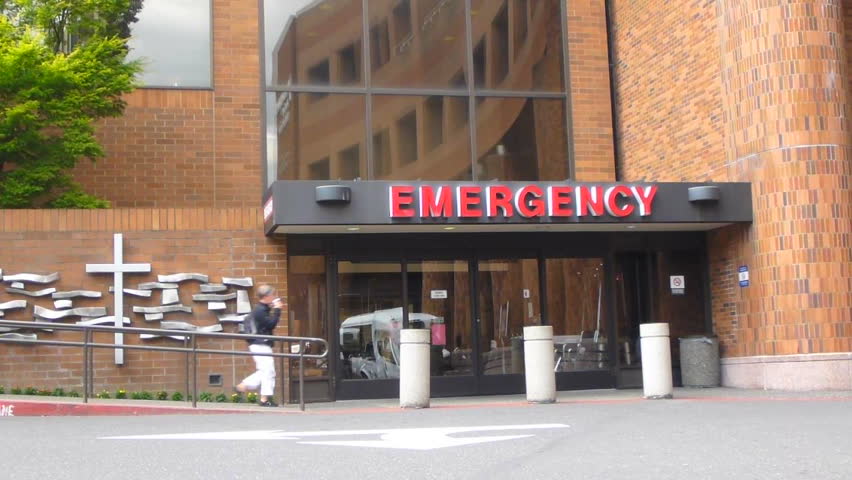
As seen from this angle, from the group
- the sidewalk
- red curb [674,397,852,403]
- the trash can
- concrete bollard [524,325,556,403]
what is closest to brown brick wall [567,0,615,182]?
the trash can

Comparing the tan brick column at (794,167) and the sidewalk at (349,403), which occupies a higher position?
the tan brick column at (794,167)

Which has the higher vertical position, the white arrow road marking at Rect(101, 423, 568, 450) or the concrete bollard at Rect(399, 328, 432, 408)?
the concrete bollard at Rect(399, 328, 432, 408)

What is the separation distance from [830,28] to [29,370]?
44.6 feet

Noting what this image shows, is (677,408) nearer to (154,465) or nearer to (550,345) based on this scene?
(550,345)

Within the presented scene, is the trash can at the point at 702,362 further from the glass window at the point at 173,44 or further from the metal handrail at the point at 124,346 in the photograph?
Answer: the glass window at the point at 173,44

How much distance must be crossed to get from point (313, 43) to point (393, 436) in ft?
36.1

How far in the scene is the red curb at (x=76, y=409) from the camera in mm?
13508

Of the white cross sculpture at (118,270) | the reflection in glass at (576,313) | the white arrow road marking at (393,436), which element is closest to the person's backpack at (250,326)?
the white cross sculpture at (118,270)

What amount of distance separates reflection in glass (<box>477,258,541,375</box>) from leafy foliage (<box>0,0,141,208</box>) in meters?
6.66

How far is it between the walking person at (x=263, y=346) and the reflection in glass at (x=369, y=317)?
2660 mm

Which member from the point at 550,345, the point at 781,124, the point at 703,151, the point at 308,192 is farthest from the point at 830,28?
the point at 308,192

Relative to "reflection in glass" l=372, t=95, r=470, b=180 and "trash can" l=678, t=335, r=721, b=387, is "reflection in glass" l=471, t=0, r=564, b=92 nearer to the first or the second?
Answer: "reflection in glass" l=372, t=95, r=470, b=180

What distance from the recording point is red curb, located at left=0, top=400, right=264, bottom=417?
44.3ft

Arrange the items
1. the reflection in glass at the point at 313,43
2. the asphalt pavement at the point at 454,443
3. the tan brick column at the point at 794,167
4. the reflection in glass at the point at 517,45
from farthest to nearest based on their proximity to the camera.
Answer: the reflection in glass at the point at 517,45 < the reflection in glass at the point at 313,43 < the tan brick column at the point at 794,167 < the asphalt pavement at the point at 454,443
